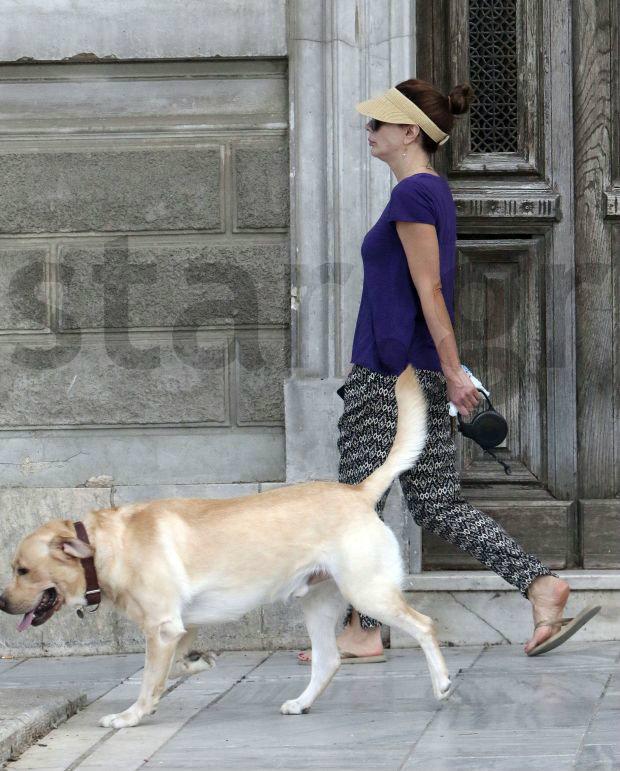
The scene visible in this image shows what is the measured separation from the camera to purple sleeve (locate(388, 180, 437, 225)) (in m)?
4.47

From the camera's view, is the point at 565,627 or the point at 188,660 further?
the point at 565,627

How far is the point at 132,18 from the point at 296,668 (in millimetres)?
2883

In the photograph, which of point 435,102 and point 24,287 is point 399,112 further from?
point 24,287

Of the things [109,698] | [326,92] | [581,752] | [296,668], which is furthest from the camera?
[326,92]

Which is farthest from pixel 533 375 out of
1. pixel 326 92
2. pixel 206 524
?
pixel 206 524

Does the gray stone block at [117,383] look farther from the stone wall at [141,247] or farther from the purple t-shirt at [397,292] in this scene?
the purple t-shirt at [397,292]

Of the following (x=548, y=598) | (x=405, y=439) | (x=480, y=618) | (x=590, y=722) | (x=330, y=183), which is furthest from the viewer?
(x=330, y=183)

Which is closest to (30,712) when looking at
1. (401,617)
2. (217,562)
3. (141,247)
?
(217,562)

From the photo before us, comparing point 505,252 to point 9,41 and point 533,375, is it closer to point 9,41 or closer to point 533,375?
point 533,375

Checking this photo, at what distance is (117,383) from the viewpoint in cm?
568

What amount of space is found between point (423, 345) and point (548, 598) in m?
1.02

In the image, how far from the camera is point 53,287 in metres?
5.69

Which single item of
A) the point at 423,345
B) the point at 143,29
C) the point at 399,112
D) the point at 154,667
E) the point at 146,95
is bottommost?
the point at 154,667

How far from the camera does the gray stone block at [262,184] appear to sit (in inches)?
221
